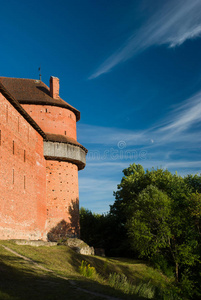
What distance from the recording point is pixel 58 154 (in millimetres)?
27031

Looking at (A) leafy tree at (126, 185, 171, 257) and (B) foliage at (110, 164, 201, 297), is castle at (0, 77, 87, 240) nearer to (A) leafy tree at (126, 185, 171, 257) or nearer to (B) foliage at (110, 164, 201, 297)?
(A) leafy tree at (126, 185, 171, 257)

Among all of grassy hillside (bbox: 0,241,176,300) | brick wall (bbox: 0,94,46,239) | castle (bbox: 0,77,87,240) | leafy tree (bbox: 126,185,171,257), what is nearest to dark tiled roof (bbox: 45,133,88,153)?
castle (bbox: 0,77,87,240)

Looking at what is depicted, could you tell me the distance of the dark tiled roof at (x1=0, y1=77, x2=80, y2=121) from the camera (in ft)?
93.7

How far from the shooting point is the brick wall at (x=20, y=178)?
59.8 ft

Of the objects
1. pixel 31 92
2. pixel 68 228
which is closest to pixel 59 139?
pixel 31 92

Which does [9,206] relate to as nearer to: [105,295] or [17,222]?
[17,222]

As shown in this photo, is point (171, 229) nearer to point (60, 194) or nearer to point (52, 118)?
point (60, 194)

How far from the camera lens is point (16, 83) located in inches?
1199

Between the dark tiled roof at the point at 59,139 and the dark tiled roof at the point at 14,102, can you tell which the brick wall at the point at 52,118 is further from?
the dark tiled roof at the point at 14,102

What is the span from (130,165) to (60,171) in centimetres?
1704

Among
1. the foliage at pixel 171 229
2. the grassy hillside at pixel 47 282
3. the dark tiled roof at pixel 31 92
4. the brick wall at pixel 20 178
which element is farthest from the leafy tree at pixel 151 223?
the dark tiled roof at pixel 31 92

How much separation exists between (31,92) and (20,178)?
11.9 meters

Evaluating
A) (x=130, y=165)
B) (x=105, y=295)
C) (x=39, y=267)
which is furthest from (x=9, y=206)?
(x=130, y=165)

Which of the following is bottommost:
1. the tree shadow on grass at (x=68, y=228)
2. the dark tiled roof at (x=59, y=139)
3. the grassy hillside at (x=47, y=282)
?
the grassy hillside at (x=47, y=282)
